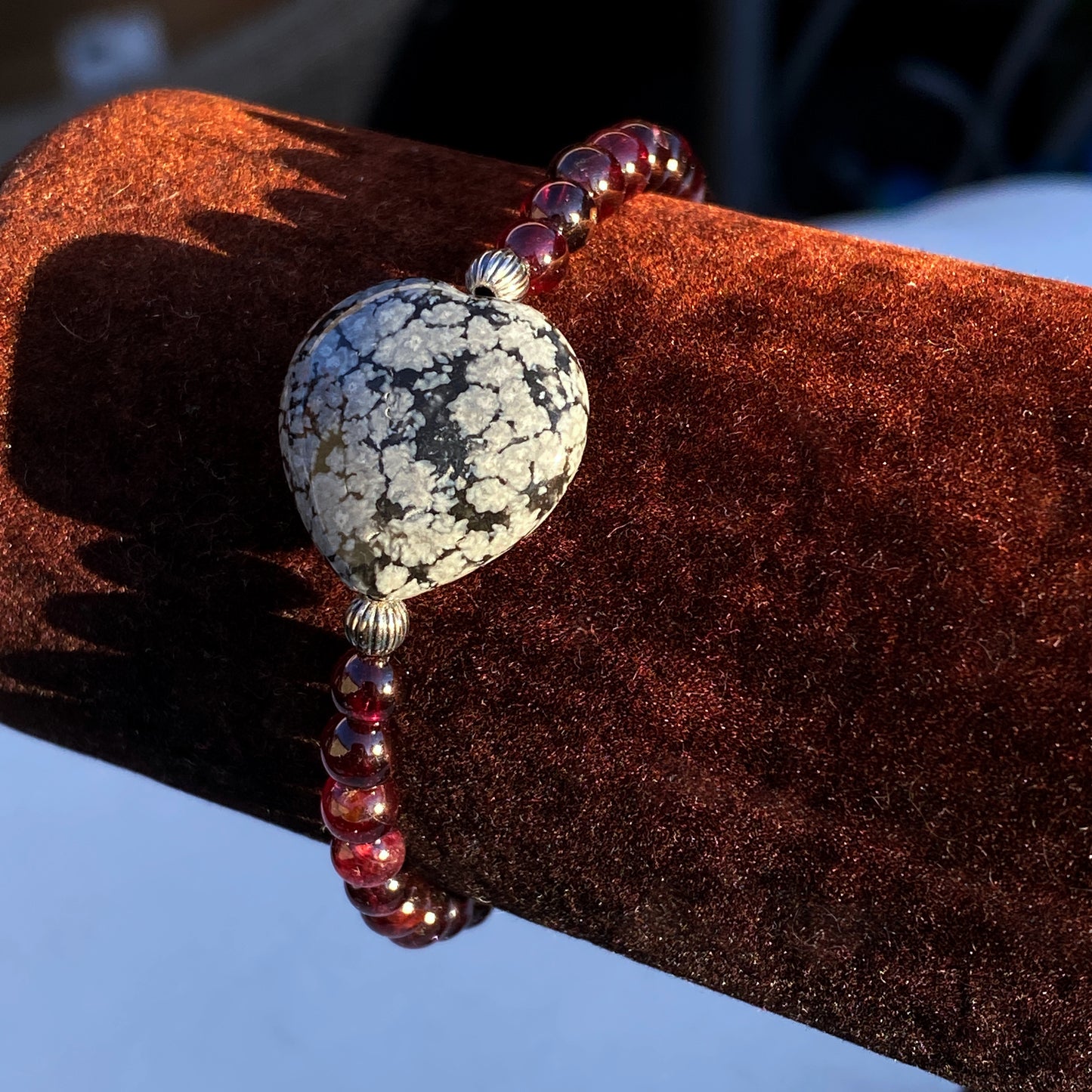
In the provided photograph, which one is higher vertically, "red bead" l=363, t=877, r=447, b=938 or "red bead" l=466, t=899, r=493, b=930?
"red bead" l=363, t=877, r=447, b=938

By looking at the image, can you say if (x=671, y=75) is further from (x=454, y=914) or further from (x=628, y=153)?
(x=454, y=914)

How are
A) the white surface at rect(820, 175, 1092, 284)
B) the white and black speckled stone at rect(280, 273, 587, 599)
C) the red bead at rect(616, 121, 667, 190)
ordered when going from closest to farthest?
the white and black speckled stone at rect(280, 273, 587, 599)
the red bead at rect(616, 121, 667, 190)
the white surface at rect(820, 175, 1092, 284)

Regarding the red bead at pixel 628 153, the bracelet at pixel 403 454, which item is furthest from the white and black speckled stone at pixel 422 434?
the red bead at pixel 628 153

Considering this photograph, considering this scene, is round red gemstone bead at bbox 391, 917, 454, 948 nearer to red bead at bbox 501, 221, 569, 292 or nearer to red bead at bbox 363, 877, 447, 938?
red bead at bbox 363, 877, 447, 938

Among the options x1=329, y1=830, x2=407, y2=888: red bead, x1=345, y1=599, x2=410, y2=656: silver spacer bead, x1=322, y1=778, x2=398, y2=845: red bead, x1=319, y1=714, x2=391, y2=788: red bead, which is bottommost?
x1=329, y1=830, x2=407, y2=888: red bead

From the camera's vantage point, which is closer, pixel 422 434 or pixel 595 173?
pixel 422 434

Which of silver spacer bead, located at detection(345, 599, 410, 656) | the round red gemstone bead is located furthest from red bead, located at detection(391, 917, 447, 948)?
silver spacer bead, located at detection(345, 599, 410, 656)

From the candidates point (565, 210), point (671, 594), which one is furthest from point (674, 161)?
point (671, 594)

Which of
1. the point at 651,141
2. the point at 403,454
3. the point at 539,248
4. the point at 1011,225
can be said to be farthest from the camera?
the point at 1011,225

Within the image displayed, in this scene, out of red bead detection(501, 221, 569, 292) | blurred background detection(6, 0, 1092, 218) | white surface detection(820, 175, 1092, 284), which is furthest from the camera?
blurred background detection(6, 0, 1092, 218)

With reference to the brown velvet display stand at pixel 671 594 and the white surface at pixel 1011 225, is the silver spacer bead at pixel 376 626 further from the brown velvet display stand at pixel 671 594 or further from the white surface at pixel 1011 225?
the white surface at pixel 1011 225
